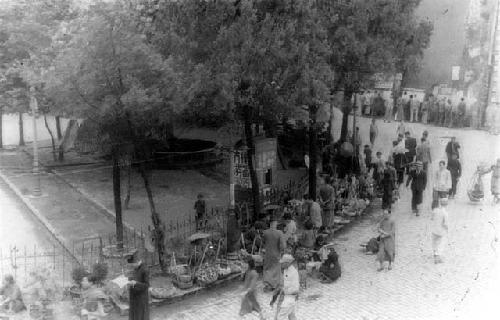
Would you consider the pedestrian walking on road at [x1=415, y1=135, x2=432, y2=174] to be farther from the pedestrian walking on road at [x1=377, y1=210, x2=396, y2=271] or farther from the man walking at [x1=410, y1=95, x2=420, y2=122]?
the man walking at [x1=410, y1=95, x2=420, y2=122]

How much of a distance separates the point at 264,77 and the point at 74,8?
195 inches

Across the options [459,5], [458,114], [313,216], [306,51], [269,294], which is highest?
[459,5]

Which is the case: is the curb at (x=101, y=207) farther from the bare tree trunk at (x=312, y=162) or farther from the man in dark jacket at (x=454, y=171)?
the man in dark jacket at (x=454, y=171)

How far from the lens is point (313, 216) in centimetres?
1452

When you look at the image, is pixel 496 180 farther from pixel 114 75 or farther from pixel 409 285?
pixel 114 75

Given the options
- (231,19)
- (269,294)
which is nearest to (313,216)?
(269,294)

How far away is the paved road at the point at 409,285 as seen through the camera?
11484 millimetres

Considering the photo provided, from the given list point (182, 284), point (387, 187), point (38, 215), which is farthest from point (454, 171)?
point (38, 215)

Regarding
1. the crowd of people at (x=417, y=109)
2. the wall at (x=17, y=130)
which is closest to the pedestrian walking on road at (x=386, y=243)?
the crowd of people at (x=417, y=109)

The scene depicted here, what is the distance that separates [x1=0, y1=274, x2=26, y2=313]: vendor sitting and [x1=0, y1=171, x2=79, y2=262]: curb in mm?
→ 2834

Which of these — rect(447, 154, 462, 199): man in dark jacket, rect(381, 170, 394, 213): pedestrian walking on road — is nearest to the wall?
rect(381, 170, 394, 213): pedestrian walking on road

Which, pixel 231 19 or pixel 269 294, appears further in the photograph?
pixel 231 19

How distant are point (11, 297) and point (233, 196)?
6191 millimetres

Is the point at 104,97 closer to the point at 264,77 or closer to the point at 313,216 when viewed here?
the point at 264,77
